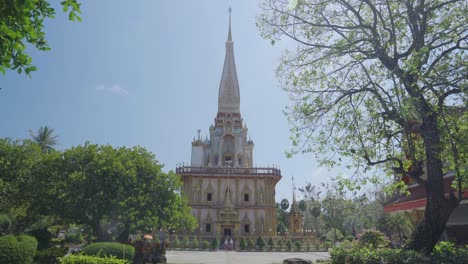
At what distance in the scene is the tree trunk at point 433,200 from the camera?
418 inches

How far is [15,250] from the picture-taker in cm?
1217

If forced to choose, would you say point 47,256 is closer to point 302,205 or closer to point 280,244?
point 280,244

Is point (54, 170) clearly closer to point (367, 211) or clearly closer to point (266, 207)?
point (266, 207)

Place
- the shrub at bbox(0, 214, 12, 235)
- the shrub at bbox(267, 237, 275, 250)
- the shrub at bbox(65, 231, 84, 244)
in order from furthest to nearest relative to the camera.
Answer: the shrub at bbox(65, 231, 84, 244) → the shrub at bbox(267, 237, 275, 250) → the shrub at bbox(0, 214, 12, 235)

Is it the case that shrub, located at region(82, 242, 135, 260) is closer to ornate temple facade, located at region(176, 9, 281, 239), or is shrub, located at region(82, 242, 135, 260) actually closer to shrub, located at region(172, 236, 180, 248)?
shrub, located at region(172, 236, 180, 248)

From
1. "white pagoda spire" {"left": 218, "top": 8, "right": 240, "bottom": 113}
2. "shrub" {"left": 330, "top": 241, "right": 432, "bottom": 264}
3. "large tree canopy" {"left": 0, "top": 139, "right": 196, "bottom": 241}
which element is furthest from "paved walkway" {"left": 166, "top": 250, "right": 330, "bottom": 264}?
Answer: "white pagoda spire" {"left": 218, "top": 8, "right": 240, "bottom": 113}

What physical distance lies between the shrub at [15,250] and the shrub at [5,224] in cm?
1096

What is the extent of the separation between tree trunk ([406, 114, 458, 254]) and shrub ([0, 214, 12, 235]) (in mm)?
22334

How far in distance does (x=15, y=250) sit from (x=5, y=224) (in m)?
12.2

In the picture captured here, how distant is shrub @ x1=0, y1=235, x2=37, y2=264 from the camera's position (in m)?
11.9

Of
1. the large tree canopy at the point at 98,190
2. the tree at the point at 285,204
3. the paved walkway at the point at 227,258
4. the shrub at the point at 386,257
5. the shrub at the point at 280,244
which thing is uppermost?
the tree at the point at 285,204

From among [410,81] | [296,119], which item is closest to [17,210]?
[296,119]

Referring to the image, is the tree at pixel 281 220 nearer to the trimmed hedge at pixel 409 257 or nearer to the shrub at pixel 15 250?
the trimmed hedge at pixel 409 257

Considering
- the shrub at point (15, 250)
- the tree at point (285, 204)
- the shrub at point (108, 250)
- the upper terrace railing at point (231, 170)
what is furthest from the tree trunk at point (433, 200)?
the tree at point (285, 204)
